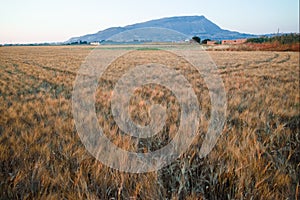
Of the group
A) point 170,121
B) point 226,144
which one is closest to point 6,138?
point 170,121

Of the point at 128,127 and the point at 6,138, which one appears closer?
the point at 6,138

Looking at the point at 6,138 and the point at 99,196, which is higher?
the point at 6,138

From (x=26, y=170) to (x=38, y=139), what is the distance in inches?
29.1

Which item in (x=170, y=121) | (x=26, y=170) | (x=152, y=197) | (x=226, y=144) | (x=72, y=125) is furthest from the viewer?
(x=170, y=121)

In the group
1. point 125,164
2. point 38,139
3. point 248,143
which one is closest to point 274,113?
point 248,143

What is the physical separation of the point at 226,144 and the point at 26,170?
1900 mm

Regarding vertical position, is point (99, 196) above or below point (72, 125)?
below

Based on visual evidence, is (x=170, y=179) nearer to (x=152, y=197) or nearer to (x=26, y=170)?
(x=152, y=197)

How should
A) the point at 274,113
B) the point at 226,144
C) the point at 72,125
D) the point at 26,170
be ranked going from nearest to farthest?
the point at 26,170 < the point at 226,144 < the point at 72,125 < the point at 274,113

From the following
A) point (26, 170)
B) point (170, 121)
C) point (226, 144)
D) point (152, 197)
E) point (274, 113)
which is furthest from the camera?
point (274, 113)

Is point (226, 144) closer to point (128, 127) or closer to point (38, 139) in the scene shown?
point (128, 127)

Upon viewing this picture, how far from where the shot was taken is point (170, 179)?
187 centimetres

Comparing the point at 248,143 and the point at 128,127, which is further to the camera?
the point at 128,127

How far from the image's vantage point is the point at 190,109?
3.90 meters
